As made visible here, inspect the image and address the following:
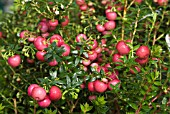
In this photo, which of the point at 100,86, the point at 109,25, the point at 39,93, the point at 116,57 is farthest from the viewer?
the point at 109,25

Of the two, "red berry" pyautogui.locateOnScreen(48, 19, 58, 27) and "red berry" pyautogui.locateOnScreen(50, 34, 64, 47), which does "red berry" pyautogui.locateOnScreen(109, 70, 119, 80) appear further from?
"red berry" pyautogui.locateOnScreen(48, 19, 58, 27)

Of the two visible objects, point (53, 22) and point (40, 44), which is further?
point (53, 22)

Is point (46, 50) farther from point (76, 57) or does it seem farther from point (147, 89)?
point (147, 89)

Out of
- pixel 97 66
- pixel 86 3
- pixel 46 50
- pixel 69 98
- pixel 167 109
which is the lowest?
pixel 167 109

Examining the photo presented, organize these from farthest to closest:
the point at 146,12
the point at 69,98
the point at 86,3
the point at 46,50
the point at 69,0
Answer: the point at 86,3 → the point at 146,12 → the point at 69,0 → the point at 69,98 → the point at 46,50

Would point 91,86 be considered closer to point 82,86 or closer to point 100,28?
point 82,86

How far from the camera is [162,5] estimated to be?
2.16 m

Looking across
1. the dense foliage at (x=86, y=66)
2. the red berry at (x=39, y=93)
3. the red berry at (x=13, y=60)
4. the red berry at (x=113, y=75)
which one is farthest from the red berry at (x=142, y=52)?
the red berry at (x=13, y=60)

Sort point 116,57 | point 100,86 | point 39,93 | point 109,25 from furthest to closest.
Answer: point 109,25 → point 116,57 → point 100,86 → point 39,93

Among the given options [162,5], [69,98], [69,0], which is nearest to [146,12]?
[162,5]

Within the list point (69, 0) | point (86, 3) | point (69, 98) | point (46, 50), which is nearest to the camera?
point (46, 50)

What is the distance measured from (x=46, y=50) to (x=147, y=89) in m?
0.52

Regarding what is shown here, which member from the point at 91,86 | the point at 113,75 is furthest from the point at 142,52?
the point at 91,86

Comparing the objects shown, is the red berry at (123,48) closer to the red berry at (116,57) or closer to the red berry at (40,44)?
the red berry at (116,57)
